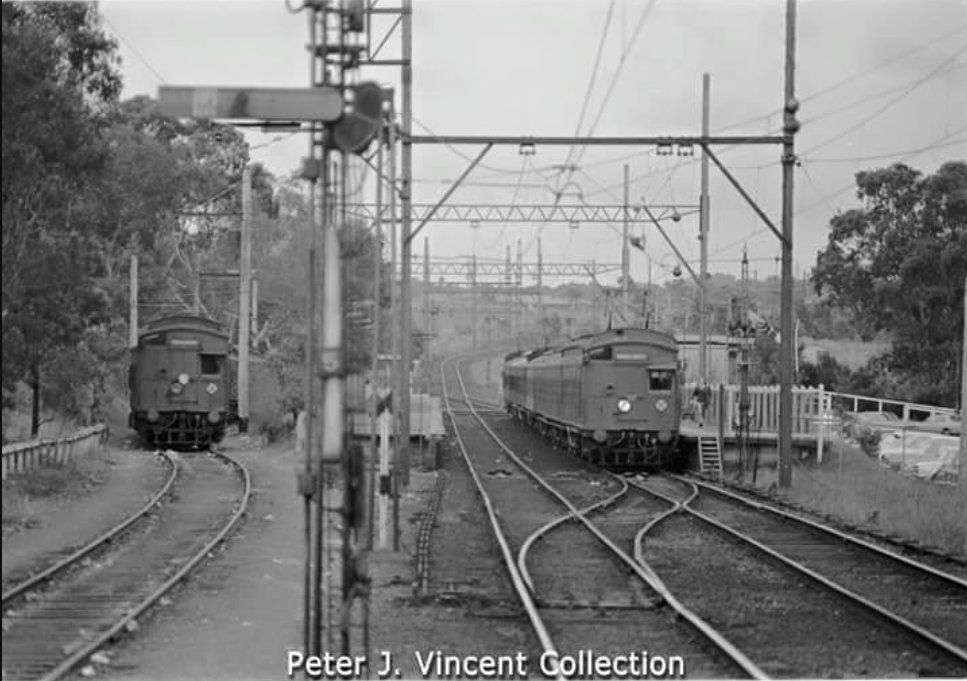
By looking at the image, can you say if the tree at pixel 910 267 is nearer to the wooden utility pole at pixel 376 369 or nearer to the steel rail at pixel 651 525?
the steel rail at pixel 651 525

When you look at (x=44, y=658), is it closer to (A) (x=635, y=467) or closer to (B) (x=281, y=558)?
(B) (x=281, y=558)

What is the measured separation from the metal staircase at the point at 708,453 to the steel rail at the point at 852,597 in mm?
11856

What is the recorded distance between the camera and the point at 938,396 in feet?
156

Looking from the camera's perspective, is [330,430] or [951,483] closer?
[330,430]

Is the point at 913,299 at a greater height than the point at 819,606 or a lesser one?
greater

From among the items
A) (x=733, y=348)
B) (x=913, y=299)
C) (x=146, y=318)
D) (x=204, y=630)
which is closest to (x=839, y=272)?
(x=913, y=299)

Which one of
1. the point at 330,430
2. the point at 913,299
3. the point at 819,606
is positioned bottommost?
the point at 819,606

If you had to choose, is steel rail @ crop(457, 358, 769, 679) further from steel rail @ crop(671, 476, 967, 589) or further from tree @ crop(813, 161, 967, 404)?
Result: tree @ crop(813, 161, 967, 404)

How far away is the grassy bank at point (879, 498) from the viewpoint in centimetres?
1856

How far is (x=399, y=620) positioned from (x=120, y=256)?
88.3 ft

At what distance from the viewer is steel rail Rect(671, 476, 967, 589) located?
14.7 meters

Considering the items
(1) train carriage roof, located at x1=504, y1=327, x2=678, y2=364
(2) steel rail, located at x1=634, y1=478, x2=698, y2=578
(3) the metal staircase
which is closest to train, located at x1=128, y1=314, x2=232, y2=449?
(1) train carriage roof, located at x1=504, y1=327, x2=678, y2=364

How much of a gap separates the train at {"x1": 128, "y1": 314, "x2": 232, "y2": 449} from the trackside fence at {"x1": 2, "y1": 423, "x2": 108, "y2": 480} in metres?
3.33

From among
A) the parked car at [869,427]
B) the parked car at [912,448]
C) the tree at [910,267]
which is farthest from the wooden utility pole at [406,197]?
the tree at [910,267]
